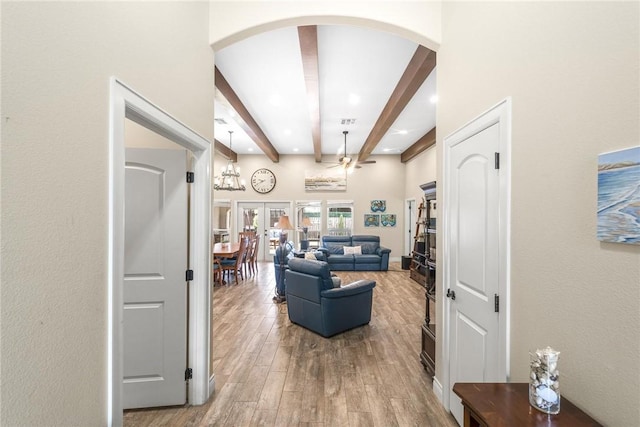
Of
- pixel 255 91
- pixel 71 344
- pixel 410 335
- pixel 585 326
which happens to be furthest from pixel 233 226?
pixel 585 326

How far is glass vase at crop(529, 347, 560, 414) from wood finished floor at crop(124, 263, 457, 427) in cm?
125

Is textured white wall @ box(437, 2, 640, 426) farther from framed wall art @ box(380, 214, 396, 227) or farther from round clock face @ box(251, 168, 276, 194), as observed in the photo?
round clock face @ box(251, 168, 276, 194)

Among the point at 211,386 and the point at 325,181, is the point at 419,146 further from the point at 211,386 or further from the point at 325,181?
the point at 211,386

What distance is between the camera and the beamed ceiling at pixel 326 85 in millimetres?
3312

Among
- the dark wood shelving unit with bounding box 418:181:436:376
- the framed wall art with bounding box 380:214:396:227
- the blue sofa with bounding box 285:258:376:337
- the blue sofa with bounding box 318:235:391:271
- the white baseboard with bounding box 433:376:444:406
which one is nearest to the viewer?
the white baseboard with bounding box 433:376:444:406

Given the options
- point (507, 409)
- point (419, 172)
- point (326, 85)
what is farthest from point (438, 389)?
point (419, 172)

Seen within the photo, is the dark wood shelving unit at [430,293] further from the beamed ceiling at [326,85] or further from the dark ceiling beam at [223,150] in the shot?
the dark ceiling beam at [223,150]

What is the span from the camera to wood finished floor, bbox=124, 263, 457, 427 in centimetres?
218

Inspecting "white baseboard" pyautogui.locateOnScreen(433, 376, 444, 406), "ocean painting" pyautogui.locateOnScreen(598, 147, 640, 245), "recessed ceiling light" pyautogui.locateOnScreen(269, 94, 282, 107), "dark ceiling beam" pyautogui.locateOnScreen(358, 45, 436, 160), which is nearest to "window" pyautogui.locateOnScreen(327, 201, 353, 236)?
"dark ceiling beam" pyautogui.locateOnScreen(358, 45, 436, 160)

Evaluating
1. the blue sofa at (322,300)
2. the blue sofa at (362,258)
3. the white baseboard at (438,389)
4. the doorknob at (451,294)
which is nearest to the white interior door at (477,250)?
the doorknob at (451,294)

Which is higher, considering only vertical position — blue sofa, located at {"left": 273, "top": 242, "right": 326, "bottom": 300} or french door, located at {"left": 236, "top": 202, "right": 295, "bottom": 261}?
french door, located at {"left": 236, "top": 202, "right": 295, "bottom": 261}

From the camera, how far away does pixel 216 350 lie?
3.28 metres

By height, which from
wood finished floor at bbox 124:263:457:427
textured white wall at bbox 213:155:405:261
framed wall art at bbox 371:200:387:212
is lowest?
wood finished floor at bbox 124:263:457:427

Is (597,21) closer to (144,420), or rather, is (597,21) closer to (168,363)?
(168,363)
